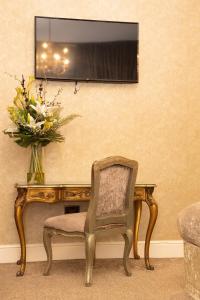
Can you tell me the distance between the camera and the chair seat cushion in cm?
337

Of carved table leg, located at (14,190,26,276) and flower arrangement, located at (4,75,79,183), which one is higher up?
flower arrangement, located at (4,75,79,183)

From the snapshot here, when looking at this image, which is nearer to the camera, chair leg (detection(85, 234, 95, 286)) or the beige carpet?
the beige carpet

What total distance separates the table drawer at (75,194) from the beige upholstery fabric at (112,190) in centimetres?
32

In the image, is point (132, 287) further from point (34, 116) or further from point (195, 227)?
point (34, 116)

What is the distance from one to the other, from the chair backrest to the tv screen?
1.13 m

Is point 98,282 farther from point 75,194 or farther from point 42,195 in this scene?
point 42,195

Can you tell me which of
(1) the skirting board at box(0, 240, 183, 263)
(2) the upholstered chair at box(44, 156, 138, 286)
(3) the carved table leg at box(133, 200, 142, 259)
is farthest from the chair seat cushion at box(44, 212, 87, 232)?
(3) the carved table leg at box(133, 200, 142, 259)

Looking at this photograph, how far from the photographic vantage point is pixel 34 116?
376 centimetres

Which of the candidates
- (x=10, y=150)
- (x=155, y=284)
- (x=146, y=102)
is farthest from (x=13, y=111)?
(x=155, y=284)

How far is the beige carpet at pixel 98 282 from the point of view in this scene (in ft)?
10.2

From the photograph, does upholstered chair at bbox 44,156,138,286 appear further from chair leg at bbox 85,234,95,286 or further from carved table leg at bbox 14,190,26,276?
carved table leg at bbox 14,190,26,276

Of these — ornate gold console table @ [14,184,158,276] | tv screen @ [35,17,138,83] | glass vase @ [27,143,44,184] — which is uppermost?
tv screen @ [35,17,138,83]

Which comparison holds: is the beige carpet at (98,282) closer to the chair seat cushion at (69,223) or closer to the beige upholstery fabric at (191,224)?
the chair seat cushion at (69,223)

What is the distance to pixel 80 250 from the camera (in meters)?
4.20
